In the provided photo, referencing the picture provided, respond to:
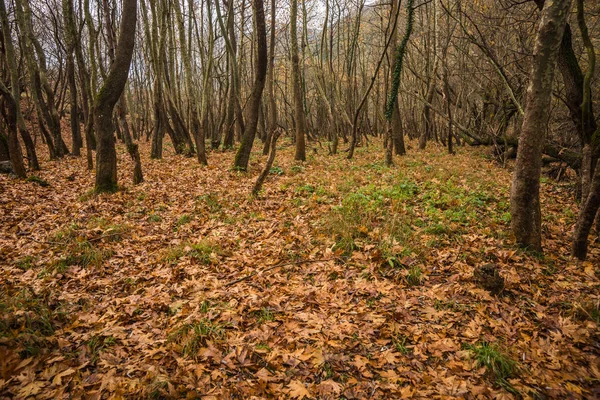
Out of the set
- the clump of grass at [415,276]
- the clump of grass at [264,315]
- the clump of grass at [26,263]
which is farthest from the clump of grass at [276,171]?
the clump of grass at [264,315]

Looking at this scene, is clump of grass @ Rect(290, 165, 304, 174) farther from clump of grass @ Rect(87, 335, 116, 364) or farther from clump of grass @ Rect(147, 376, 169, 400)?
clump of grass @ Rect(147, 376, 169, 400)

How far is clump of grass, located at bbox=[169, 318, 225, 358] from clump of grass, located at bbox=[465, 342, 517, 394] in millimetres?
2747

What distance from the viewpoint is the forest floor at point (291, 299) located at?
9.90 feet

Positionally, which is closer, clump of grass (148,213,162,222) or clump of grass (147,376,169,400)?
clump of grass (147,376,169,400)

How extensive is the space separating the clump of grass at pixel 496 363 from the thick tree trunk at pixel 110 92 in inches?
343

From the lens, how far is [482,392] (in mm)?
2852

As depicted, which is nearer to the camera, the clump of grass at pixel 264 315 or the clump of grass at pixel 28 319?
the clump of grass at pixel 28 319

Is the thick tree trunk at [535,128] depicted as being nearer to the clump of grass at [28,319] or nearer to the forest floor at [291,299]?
the forest floor at [291,299]

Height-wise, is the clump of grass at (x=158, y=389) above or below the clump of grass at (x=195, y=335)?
below

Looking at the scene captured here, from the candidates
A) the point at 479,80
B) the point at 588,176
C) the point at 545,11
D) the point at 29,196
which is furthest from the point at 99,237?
the point at 479,80

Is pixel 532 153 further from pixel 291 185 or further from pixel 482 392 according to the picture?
pixel 291 185

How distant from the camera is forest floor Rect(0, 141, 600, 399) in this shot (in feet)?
9.90

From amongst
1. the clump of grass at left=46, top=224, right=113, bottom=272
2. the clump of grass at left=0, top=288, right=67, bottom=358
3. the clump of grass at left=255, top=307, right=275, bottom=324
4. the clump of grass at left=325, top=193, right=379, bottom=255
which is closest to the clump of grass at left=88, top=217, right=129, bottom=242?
the clump of grass at left=46, top=224, right=113, bottom=272

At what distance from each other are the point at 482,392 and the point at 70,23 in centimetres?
1412
